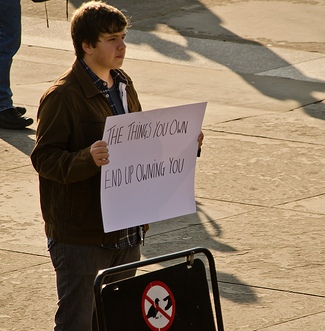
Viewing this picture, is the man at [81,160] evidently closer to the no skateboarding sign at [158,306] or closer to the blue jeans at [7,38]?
the no skateboarding sign at [158,306]

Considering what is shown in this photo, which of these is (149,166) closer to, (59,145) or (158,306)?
(59,145)

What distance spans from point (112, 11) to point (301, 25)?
11.2 meters

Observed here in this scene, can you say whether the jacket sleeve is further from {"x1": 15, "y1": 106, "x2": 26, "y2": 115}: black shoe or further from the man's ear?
{"x1": 15, "y1": 106, "x2": 26, "y2": 115}: black shoe

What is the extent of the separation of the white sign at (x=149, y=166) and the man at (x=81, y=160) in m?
0.06

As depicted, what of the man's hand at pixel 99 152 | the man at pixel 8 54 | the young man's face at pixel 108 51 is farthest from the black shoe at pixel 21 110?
the man's hand at pixel 99 152

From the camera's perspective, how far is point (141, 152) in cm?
417

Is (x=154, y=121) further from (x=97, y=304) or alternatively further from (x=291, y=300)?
(x=291, y=300)

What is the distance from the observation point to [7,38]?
945 cm

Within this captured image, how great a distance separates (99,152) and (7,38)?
5.74 m

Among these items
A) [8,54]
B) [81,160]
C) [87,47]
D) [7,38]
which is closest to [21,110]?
[8,54]

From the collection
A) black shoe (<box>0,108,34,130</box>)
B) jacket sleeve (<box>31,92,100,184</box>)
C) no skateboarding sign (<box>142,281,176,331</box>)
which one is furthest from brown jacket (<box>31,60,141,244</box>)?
black shoe (<box>0,108,34,130</box>)

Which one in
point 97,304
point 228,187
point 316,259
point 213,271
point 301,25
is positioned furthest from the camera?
point 301,25

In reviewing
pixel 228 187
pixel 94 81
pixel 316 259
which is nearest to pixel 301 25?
pixel 228 187

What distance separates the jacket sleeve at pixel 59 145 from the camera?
4.04 meters
